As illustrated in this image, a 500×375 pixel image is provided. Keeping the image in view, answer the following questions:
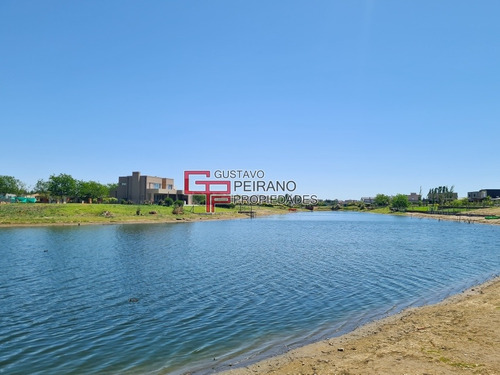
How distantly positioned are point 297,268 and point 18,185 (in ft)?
544

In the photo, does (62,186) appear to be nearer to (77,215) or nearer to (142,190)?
(142,190)

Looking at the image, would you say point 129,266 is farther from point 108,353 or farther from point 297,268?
point 108,353

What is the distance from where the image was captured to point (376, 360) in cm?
1153

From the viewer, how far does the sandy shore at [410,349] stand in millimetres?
10779

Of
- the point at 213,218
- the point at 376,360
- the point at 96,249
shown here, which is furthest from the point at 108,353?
the point at 213,218

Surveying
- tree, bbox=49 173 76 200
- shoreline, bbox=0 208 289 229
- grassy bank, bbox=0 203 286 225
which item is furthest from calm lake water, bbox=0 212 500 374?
tree, bbox=49 173 76 200

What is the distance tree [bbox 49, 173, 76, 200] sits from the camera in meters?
130

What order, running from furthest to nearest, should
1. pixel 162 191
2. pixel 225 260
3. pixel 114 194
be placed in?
pixel 114 194 < pixel 162 191 < pixel 225 260

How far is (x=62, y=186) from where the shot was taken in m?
130

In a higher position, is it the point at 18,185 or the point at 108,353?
the point at 18,185

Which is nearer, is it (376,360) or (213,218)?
(376,360)

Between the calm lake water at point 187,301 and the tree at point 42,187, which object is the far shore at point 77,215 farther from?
the tree at point 42,187

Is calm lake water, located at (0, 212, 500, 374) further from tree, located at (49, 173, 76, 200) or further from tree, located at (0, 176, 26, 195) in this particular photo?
tree, located at (0, 176, 26, 195)

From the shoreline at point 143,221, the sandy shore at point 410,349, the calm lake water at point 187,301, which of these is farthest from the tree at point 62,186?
the sandy shore at point 410,349
